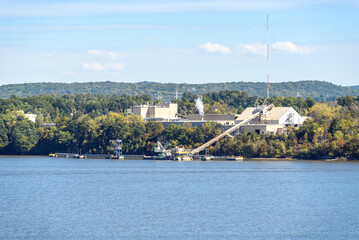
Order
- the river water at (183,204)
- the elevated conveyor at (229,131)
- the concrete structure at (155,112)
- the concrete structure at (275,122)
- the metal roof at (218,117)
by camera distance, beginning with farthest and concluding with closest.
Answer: the concrete structure at (155,112) → the metal roof at (218,117) → the concrete structure at (275,122) → the elevated conveyor at (229,131) → the river water at (183,204)

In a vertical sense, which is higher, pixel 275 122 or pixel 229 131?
pixel 275 122

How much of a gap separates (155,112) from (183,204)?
337 feet

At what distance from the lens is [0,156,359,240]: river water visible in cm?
4481

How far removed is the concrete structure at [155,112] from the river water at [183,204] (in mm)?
66284

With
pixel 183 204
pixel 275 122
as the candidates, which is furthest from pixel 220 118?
→ pixel 183 204

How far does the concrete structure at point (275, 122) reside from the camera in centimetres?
12619

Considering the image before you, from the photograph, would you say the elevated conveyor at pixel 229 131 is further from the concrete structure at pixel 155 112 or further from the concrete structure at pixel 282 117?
the concrete structure at pixel 155 112

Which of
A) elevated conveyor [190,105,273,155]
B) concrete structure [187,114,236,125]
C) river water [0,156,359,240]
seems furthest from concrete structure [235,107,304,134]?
A: river water [0,156,359,240]

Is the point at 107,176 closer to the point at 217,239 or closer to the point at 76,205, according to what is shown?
the point at 76,205

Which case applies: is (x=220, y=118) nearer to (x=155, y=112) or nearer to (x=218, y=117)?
(x=218, y=117)

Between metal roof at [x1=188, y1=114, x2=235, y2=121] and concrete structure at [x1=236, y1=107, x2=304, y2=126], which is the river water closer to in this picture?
concrete structure at [x1=236, y1=107, x2=304, y2=126]

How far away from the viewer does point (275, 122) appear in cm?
13025

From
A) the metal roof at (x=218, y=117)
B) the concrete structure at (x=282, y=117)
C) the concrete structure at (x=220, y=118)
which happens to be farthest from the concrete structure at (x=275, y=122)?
the metal roof at (x=218, y=117)

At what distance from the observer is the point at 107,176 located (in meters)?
86.3
